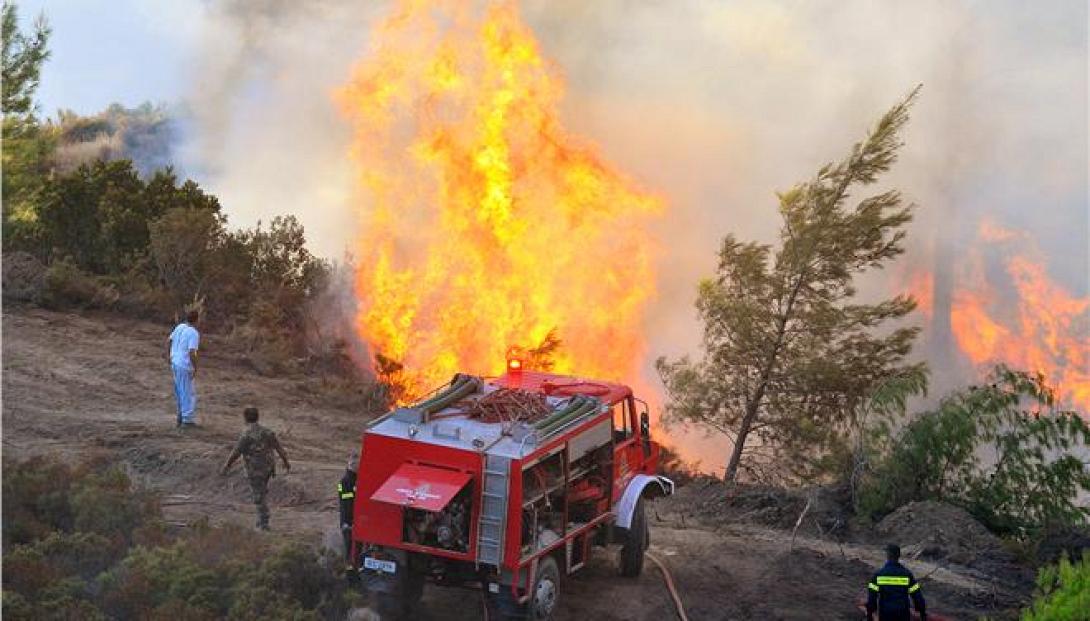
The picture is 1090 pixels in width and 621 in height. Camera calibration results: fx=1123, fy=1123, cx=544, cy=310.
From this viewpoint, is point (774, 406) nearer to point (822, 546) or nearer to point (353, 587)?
point (822, 546)

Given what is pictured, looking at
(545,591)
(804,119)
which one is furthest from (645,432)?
(804,119)

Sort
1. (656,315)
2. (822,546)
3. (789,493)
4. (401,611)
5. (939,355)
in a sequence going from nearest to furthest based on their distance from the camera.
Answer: (401,611)
(822,546)
(789,493)
(656,315)
(939,355)

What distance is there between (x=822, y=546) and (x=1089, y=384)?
1679 cm

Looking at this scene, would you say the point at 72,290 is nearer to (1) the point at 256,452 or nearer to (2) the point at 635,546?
(1) the point at 256,452

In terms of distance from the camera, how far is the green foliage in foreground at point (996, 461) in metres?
16.7

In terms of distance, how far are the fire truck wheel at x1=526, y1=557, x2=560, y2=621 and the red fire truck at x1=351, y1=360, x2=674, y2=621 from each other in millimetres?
15

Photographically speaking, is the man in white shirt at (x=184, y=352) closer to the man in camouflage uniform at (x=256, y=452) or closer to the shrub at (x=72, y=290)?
the man in camouflage uniform at (x=256, y=452)

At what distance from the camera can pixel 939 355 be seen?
3134cm

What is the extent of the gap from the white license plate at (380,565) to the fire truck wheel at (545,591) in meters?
1.38

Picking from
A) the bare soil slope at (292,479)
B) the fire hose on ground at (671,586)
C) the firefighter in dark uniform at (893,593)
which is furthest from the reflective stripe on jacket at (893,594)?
the fire hose on ground at (671,586)

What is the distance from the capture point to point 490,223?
23062 millimetres

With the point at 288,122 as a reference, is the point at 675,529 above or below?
below

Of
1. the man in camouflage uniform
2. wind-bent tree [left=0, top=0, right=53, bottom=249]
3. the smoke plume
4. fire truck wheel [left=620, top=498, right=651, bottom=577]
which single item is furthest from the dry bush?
fire truck wheel [left=620, top=498, right=651, bottom=577]

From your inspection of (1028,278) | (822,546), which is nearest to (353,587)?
(822,546)
